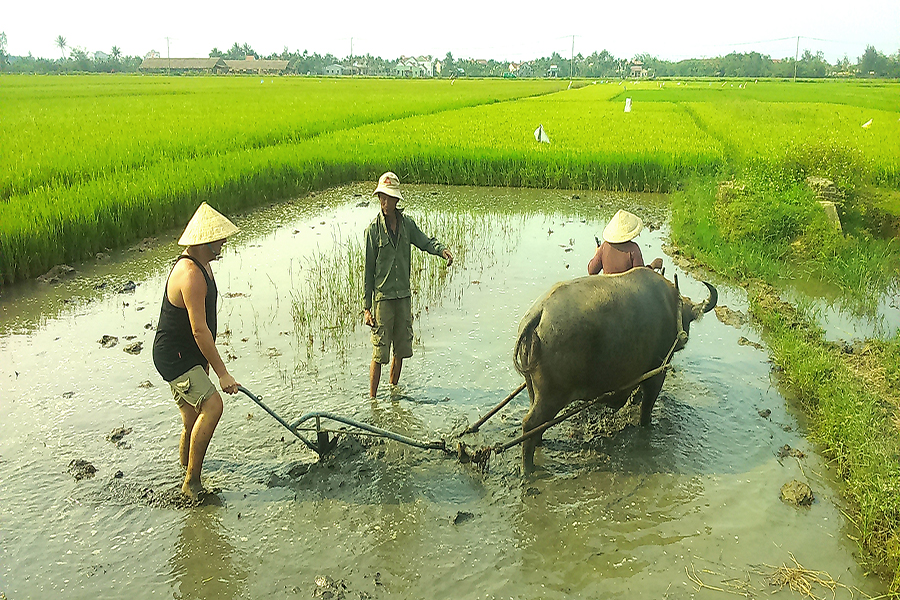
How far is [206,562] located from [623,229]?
2838 millimetres

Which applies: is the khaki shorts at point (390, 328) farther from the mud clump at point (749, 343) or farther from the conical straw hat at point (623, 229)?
the mud clump at point (749, 343)

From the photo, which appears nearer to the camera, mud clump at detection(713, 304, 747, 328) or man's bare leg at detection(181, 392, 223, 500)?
man's bare leg at detection(181, 392, 223, 500)

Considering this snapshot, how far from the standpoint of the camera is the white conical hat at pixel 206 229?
3.07 m

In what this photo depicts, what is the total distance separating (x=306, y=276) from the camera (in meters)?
7.00

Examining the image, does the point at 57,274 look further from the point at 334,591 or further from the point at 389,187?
the point at 334,591

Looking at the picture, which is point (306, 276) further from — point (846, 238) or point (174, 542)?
point (846, 238)

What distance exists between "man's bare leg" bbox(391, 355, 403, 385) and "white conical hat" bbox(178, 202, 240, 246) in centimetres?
166

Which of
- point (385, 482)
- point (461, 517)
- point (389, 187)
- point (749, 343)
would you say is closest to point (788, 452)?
point (749, 343)

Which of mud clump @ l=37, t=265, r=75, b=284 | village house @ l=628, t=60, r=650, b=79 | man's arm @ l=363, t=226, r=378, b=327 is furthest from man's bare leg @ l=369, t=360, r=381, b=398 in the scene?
village house @ l=628, t=60, r=650, b=79

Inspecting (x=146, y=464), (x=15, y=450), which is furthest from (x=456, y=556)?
(x=15, y=450)

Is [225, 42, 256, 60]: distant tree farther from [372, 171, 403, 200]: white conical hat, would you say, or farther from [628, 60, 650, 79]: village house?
[372, 171, 403, 200]: white conical hat

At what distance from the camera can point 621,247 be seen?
4.14 meters

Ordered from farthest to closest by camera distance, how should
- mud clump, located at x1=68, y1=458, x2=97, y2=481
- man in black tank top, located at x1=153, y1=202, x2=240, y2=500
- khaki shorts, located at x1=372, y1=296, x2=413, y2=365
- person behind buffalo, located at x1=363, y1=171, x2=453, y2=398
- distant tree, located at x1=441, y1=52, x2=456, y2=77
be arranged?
distant tree, located at x1=441, y1=52, x2=456, y2=77 < khaki shorts, located at x1=372, y1=296, x2=413, y2=365 < person behind buffalo, located at x1=363, y1=171, x2=453, y2=398 < mud clump, located at x1=68, y1=458, x2=97, y2=481 < man in black tank top, located at x1=153, y1=202, x2=240, y2=500

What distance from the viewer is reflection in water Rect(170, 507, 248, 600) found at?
2.83 meters
